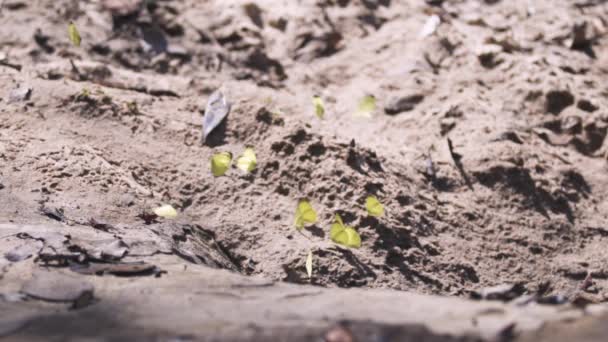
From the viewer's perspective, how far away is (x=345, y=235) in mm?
2195

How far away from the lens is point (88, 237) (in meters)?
1.91

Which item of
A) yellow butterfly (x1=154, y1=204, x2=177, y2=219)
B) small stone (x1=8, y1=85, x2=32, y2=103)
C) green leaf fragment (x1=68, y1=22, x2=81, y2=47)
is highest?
green leaf fragment (x1=68, y1=22, x2=81, y2=47)

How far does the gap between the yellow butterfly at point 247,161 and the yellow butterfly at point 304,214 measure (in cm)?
27

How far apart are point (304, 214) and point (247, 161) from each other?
12.4 inches

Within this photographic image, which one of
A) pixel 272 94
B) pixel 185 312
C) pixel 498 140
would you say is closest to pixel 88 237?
pixel 185 312

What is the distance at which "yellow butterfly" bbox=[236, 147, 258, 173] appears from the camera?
246cm

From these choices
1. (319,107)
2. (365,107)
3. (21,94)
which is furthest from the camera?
(365,107)

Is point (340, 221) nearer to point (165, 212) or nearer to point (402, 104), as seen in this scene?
point (165, 212)

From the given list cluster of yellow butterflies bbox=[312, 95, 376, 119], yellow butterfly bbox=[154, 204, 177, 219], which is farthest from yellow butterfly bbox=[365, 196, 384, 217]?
cluster of yellow butterflies bbox=[312, 95, 376, 119]

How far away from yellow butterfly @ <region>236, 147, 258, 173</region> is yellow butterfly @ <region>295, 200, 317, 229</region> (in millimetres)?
269

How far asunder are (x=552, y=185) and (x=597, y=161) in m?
0.32

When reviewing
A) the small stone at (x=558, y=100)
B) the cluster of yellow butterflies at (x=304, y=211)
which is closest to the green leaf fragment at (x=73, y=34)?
the cluster of yellow butterflies at (x=304, y=211)

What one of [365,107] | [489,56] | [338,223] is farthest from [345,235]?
[489,56]

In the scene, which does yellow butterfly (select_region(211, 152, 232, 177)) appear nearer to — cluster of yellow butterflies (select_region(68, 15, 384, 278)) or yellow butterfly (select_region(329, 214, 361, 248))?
cluster of yellow butterflies (select_region(68, 15, 384, 278))
